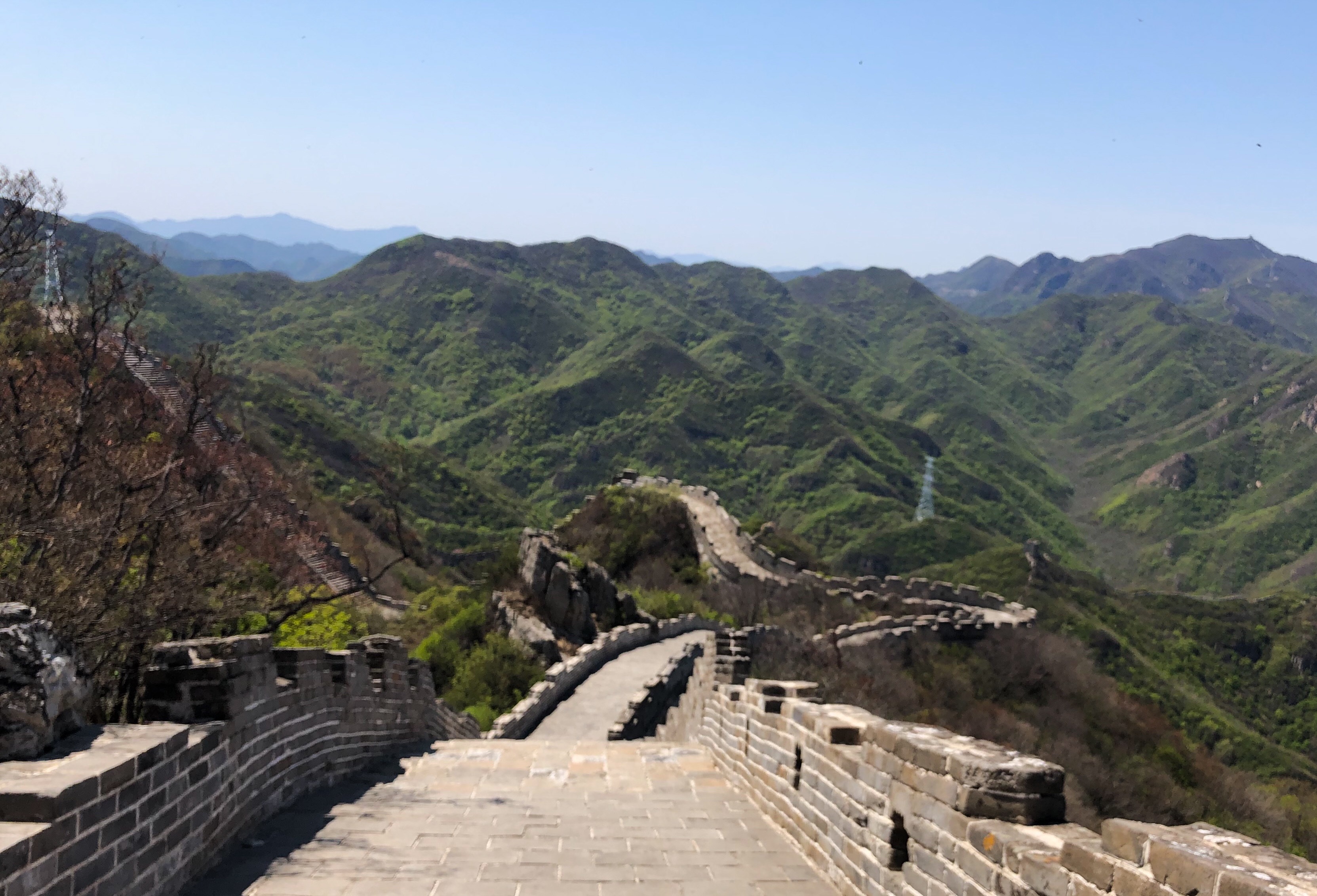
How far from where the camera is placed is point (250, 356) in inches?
3681

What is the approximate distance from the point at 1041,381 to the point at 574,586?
189279mm

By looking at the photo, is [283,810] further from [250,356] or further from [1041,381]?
[1041,381]

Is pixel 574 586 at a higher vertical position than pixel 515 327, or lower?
lower

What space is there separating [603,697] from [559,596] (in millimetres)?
6646

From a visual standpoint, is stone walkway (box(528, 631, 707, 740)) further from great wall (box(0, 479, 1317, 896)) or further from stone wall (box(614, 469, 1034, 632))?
stone wall (box(614, 469, 1034, 632))

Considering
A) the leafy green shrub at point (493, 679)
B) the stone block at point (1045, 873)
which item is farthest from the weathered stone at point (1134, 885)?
the leafy green shrub at point (493, 679)

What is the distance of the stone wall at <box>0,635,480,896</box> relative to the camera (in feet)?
11.5

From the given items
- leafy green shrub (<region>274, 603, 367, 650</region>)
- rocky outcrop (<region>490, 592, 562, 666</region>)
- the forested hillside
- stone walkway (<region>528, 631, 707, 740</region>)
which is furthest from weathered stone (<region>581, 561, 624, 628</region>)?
the forested hillside

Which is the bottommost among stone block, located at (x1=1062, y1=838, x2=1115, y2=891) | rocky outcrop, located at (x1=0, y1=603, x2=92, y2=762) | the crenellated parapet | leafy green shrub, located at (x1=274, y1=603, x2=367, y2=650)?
the crenellated parapet

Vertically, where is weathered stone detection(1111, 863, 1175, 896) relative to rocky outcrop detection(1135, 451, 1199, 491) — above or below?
above

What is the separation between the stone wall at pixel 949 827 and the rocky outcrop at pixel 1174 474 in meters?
128

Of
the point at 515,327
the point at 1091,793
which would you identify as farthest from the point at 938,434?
the point at 1091,793

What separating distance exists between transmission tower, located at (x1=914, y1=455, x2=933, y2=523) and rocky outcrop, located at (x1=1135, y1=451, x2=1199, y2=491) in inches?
1399

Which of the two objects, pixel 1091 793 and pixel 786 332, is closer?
pixel 1091 793
